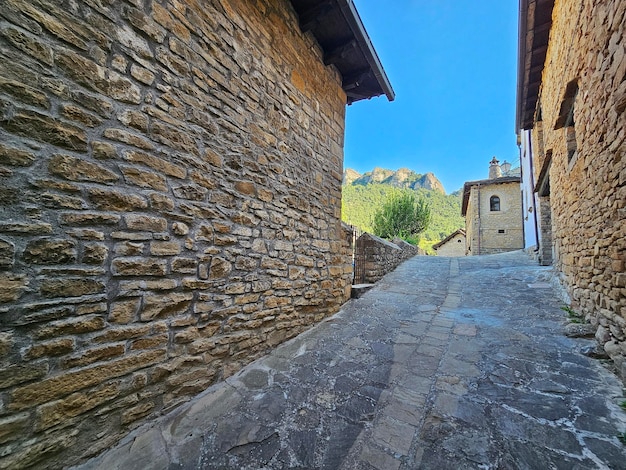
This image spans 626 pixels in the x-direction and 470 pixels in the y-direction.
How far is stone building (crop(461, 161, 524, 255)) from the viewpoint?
16.4m

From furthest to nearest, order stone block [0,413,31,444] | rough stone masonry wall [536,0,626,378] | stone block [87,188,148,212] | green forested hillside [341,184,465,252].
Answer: green forested hillside [341,184,465,252] → rough stone masonry wall [536,0,626,378] → stone block [87,188,148,212] → stone block [0,413,31,444]

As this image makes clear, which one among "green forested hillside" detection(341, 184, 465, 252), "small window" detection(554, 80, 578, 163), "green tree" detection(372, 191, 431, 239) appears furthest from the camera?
"green forested hillside" detection(341, 184, 465, 252)

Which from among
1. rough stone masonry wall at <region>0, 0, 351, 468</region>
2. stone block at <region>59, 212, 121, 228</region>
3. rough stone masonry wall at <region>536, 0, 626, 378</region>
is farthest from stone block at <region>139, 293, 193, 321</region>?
rough stone masonry wall at <region>536, 0, 626, 378</region>

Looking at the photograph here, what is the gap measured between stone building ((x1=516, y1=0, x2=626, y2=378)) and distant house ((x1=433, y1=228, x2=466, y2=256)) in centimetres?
2126

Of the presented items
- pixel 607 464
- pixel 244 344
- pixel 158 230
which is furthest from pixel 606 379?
pixel 158 230

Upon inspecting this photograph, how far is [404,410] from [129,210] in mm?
2410

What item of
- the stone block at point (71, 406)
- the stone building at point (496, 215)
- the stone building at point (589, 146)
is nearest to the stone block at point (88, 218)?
the stone block at point (71, 406)

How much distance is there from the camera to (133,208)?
1.82 m

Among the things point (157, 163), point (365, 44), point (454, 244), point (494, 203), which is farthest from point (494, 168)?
point (157, 163)

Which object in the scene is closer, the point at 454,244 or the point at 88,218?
the point at 88,218

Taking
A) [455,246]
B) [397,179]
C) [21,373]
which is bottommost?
[21,373]

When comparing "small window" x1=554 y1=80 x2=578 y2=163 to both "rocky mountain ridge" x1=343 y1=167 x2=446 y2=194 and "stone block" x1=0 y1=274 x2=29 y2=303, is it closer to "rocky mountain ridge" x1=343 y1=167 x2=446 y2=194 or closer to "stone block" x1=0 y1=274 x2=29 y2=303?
"stone block" x1=0 y1=274 x2=29 y2=303

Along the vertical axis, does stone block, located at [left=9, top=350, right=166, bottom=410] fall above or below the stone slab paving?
above

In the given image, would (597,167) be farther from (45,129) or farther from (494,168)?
(494,168)
